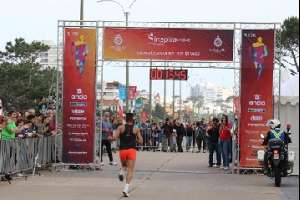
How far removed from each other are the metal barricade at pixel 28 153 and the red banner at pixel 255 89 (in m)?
5.77

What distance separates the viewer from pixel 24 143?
60.4ft

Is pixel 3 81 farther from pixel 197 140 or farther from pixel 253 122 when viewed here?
pixel 253 122

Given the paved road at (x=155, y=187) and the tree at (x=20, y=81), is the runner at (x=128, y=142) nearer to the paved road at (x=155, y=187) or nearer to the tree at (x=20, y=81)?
the paved road at (x=155, y=187)

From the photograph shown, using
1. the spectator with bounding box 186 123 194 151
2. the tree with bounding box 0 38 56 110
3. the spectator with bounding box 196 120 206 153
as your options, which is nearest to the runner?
the spectator with bounding box 196 120 206 153

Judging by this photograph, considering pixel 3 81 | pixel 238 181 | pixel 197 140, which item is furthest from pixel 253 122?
pixel 3 81

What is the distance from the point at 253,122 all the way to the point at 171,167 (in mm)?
4285

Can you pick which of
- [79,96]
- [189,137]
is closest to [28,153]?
[79,96]

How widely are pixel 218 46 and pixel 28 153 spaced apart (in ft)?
21.3

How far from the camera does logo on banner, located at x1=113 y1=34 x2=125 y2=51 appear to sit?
69.1ft

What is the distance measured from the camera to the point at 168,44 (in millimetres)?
20953

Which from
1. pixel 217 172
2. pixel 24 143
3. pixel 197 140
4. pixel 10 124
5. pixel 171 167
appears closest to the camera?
pixel 10 124

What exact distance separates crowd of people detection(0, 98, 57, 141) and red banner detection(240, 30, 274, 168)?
Result: 5.88 meters

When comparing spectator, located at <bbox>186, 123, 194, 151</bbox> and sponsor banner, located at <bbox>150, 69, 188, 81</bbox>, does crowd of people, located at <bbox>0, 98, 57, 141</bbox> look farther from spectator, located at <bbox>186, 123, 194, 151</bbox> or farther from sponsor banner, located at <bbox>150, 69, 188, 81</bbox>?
spectator, located at <bbox>186, 123, 194, 151</bbox>

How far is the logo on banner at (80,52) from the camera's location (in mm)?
21188
